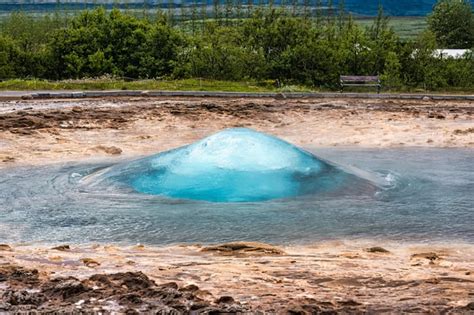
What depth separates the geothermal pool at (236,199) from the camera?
26.7 feet

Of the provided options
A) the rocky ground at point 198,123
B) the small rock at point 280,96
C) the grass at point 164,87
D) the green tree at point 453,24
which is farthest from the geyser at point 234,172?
the green tree at point 453,24

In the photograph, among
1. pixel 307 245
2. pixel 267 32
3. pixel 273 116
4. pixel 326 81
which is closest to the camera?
pixel 307 245

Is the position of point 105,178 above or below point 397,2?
below

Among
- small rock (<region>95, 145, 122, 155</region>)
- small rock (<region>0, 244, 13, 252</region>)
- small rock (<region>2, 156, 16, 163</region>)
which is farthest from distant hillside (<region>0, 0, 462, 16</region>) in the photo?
small rock (<region>0, 244, 13, 252</region>)

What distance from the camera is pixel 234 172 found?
10.1 meters

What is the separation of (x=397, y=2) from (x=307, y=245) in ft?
387

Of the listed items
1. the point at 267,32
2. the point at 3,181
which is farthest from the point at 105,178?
the point at 267,32

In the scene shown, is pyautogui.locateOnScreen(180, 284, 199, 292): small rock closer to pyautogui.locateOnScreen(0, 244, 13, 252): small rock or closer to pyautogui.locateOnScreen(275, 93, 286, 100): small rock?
pyautogui.locateOnScreen(0, 244, 13, 252): small rock

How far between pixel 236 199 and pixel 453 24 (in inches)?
1795

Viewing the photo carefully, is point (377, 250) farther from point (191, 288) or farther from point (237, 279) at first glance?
point (191, 288)

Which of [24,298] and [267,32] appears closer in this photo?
[24,298]

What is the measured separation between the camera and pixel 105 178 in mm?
10578

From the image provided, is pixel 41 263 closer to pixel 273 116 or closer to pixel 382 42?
pixel 273 116

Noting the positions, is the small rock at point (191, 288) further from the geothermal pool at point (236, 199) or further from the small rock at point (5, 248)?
the small rock at point (5, 248)
